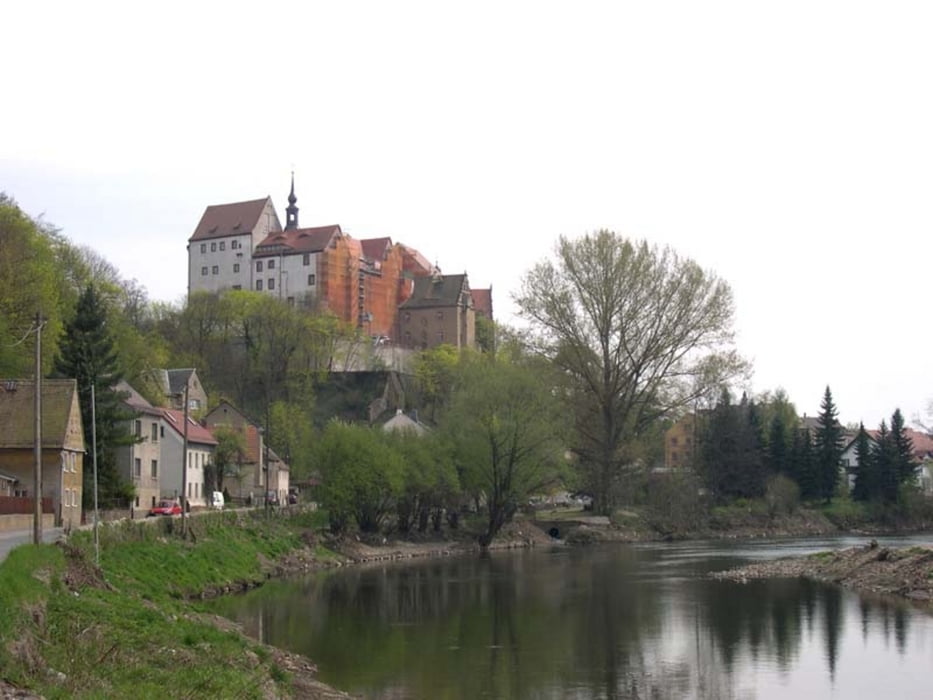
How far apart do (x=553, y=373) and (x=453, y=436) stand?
28.5ft

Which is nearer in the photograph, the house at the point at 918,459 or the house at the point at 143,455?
the house at the point at 143,455

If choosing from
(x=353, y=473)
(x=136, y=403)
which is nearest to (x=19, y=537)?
(x=136, y=403)

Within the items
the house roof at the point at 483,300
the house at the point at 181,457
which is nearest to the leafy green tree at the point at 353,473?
the house at the point at 181,457

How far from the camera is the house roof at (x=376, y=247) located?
139 m

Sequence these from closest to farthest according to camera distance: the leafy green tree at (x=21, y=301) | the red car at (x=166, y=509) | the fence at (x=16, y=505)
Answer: the fence at (x=16, y=505)
the red car at (x=166, y=509)
the leafy green tree at (x=21, y=301)

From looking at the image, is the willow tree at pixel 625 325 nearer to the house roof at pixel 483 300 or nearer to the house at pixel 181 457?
the house at pixel 181 457

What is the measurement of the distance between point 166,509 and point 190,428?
16700 millimetres

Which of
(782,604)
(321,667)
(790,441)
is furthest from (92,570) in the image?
(790,441)

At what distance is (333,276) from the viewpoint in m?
131

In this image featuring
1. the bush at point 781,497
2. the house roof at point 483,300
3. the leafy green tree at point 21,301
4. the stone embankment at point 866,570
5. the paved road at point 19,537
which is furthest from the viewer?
the house roof at point 483,300

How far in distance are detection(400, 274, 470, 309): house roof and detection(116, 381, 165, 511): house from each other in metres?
71.6

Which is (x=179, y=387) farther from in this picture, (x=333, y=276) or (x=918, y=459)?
(x=918, y=459)

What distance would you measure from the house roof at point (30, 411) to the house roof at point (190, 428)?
18.6 meters

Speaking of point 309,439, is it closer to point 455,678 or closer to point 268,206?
point 455,678
